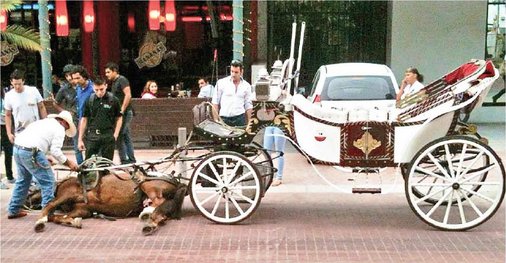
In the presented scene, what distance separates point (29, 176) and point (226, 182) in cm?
226

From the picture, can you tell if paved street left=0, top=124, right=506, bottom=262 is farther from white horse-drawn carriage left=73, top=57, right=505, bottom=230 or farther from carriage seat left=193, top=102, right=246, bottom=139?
carriage seat left=193, top=102, right=246, bottom=139

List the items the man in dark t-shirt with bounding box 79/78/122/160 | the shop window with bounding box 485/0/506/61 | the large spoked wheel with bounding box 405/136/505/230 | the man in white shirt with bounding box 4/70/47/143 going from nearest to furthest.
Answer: the large spoked wheel with bounding box 405/136/505/230 < the man in dark t-shirt with bounding box 79/78/122/160 < the man in white shirt with bounding box 4/70/47/143 < the shop window with bounding box 485/0/506/61

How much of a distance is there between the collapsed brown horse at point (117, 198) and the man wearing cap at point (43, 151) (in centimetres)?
18

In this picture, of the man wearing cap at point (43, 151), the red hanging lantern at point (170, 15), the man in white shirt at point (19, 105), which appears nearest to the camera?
the man wearing cap at point (43, 151)

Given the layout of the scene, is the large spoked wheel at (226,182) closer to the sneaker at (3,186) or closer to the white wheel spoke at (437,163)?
the white wheel spoke at (437,163)

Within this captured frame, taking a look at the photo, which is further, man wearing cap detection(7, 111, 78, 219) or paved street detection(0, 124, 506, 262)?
man wearing cap detection(7, 111, 78, 219)

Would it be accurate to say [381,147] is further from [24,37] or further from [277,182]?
[24,37]

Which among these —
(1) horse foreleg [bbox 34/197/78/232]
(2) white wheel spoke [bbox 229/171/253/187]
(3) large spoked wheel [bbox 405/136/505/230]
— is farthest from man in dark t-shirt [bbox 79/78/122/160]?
(3) large spoked wheel [bbox 405/136/505/230]

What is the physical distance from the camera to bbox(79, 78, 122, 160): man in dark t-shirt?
889 cm

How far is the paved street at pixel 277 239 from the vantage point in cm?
654

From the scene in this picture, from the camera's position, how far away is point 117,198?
7.77 metres

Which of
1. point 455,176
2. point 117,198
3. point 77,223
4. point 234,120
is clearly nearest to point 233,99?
point 234,120

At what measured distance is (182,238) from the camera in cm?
714

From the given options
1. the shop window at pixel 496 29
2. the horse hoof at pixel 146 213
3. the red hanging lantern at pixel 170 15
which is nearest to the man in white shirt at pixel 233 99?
the horse hoof at pixel 146 213
